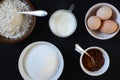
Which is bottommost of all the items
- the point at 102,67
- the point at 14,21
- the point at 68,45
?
the point at 102,67

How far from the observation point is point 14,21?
854 mm

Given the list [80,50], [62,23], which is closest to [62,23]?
[62,23]

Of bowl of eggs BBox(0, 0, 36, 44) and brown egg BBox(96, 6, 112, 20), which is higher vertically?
bowl of eggs BBox(0, 0, 36, 44)

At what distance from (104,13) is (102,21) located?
0.04 meters

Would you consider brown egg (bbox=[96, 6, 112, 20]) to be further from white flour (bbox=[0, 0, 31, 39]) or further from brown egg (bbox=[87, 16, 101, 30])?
white flour (bbox=[0, 0, 31, 39])

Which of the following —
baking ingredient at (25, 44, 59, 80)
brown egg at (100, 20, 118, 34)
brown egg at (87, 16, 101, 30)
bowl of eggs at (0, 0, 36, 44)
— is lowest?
baking ingredient at (25, 44, 59, 80)

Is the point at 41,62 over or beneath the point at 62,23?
beneath

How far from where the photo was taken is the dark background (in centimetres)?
89

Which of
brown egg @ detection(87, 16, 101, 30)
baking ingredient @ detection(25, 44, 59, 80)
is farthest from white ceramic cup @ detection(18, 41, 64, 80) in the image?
brown egg @ detection(87, 16, 101, 30)

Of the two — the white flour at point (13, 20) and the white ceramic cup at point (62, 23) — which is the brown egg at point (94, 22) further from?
the white flour at point (13, 20)

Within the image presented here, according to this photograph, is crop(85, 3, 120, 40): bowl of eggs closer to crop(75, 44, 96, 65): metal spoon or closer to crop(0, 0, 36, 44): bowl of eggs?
crop(75, 44, 96, 65): metal spoon

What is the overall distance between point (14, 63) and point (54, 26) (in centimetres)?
19

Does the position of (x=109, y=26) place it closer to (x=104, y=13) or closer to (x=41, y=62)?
(x=104, y=13)

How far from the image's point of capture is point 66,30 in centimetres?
90
